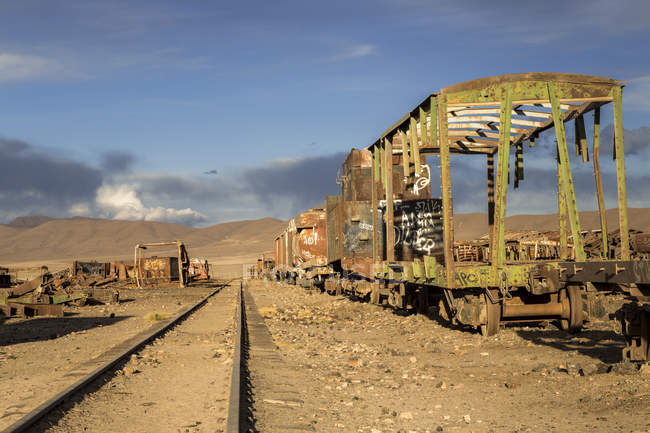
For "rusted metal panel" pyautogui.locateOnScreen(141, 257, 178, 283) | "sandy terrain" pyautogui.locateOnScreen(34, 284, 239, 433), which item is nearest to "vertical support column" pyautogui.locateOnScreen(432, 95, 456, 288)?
"sandy terrain" pyautogui.locateOnScreen(34, 284, 239, 433)

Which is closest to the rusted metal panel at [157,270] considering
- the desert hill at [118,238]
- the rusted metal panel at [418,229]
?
the rusted metal panel at [418,229]

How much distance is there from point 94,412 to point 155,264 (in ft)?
102

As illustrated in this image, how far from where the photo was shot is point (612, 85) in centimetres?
1084

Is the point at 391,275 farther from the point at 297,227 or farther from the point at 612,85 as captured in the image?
the point at 297,227

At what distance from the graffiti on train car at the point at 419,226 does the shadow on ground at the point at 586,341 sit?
5.43 m

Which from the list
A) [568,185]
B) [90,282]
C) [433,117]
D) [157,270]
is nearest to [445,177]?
[433,117]

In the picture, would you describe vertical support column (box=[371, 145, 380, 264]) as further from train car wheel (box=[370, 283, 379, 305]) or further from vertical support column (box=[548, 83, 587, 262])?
vertical support column (box=[548, 83, 587, 262])

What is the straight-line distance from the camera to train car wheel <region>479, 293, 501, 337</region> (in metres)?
10.5

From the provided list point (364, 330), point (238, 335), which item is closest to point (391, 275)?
point (364, 330)

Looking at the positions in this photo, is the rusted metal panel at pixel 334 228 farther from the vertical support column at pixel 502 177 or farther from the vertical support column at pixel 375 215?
the vertical support column at pixel 502 177

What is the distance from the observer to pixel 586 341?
32.2 ft

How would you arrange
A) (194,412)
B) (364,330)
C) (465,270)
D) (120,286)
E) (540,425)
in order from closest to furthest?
(540,425) < (194,412) < (465,270) < (364,330) < (120,286)

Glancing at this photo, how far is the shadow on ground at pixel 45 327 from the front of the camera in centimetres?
1365

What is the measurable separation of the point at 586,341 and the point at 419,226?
7227 millimetres
